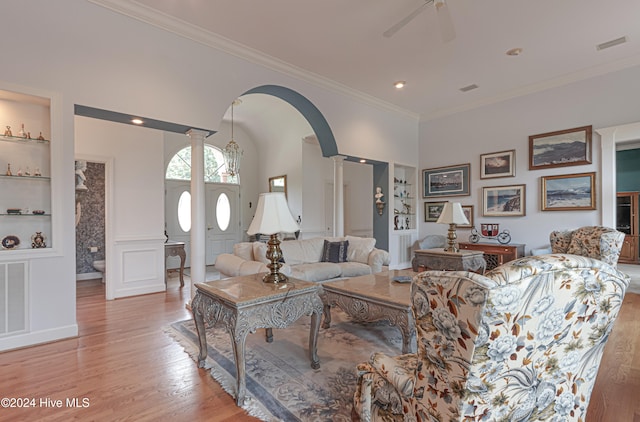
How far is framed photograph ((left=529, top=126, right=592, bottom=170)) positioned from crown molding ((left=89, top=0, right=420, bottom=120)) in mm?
3246

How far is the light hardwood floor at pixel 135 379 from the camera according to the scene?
193 cm

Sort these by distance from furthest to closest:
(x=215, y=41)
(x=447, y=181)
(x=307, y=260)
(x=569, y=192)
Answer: (x=447, y=181), (x=569, y=192), (x=307, y=260), (x=215, y=41)

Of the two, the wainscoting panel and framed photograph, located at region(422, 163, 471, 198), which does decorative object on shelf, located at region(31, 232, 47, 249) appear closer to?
the wainscoting panel

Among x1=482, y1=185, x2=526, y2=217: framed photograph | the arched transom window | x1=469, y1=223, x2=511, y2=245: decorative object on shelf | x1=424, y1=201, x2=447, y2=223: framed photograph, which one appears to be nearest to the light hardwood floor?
x1=469, y1=223, x2=511, y2=245: decorative object on shelf

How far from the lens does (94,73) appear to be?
10.4 ft

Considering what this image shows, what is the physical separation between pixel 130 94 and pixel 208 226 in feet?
16.7

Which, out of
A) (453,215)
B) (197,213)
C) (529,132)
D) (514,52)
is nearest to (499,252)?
(453,215)

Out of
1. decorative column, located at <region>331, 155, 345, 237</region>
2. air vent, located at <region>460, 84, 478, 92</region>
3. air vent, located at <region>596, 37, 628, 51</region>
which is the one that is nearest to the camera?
air vent, located at <region>596, 37, 628, 51</region>

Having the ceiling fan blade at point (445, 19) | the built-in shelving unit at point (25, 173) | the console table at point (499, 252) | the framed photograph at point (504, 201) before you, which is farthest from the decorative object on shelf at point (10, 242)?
the framed photograph at point (504, 201)

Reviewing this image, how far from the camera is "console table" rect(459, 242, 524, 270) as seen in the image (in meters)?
5.36

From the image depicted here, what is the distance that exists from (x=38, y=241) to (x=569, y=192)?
727cm

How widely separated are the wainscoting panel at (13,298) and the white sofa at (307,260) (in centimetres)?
187

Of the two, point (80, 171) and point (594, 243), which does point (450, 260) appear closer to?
point (594, 243)

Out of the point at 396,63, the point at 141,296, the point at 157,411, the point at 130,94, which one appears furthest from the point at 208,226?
the point at 157,411
